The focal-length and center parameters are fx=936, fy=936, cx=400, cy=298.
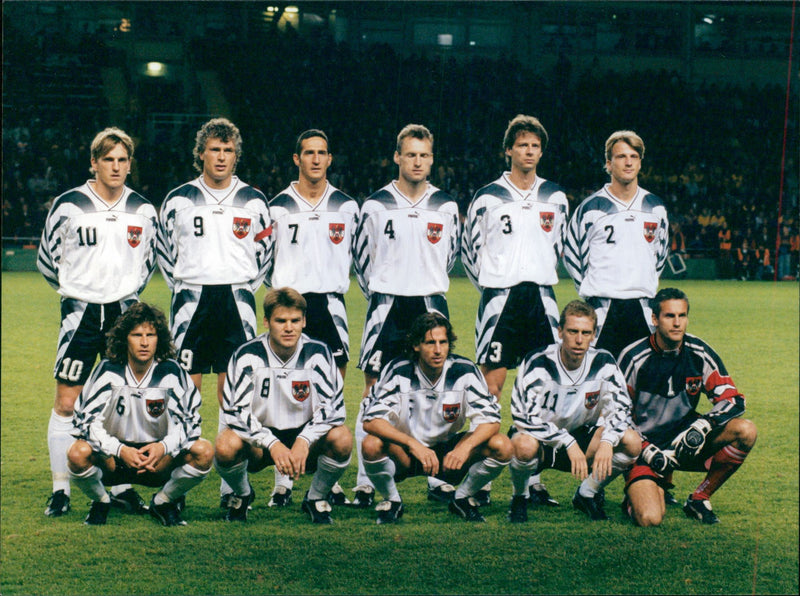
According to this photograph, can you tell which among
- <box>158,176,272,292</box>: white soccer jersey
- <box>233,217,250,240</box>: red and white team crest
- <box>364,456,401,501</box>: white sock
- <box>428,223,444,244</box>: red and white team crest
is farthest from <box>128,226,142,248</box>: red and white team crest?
<box>364,456,401,501</box>: white sock

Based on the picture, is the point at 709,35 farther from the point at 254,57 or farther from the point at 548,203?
the point at 548,203

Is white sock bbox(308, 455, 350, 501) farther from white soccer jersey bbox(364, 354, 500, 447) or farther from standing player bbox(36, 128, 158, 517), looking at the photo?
standing player bbox(36, 128, 158, 517)

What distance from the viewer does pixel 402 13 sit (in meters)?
20.8

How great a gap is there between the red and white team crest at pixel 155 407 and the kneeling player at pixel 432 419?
94 centimetres

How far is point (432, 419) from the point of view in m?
4.46

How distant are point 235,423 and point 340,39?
58.0ft

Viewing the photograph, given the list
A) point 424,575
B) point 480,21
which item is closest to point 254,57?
point 480,21

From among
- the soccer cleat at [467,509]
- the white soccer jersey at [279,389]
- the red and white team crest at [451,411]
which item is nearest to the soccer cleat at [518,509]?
the soccer cleat at [467,509]

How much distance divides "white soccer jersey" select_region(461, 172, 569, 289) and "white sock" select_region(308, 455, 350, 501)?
136 centimetres

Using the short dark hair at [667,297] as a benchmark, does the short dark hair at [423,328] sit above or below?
below

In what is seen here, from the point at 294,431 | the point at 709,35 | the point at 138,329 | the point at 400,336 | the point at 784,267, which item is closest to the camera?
the point at 138,329

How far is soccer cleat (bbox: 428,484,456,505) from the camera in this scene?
4.92 m

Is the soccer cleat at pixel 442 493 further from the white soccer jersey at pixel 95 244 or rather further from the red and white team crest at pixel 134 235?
the red and white team crest at pixel 134 235

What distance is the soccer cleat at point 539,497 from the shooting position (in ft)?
16.0
